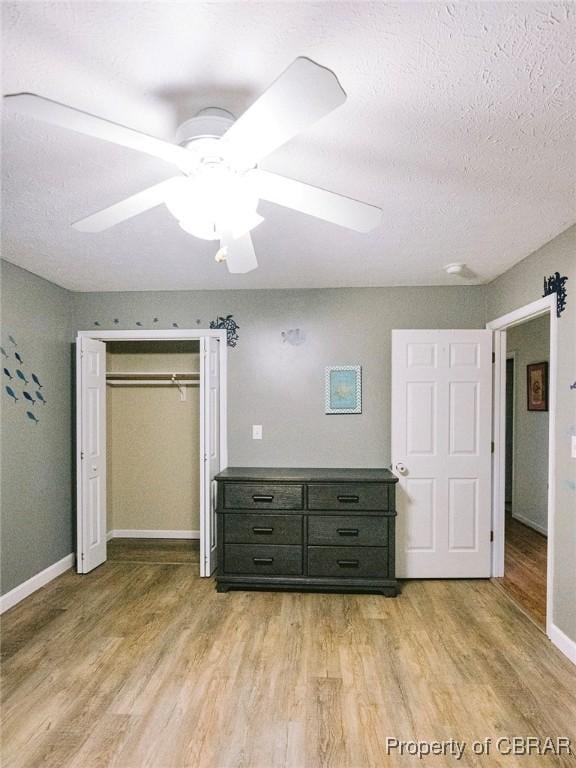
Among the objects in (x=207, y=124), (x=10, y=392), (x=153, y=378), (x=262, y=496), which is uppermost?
(x=207, y=124)

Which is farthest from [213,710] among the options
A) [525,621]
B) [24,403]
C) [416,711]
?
[24,403]

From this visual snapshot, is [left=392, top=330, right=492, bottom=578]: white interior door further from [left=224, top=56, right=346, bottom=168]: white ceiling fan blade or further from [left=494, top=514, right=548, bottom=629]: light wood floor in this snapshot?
[left=224, top=56, right=346, bottom=168]: white ceiling fan blade

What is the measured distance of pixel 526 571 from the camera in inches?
155

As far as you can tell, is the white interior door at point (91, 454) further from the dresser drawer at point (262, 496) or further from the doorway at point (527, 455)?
the doorway at point (527, 455)

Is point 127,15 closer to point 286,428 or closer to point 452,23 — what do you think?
point 452,23

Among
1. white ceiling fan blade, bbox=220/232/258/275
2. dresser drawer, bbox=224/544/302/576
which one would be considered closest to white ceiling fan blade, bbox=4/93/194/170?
white ceiling fan blade, bbox=220/232/258/275

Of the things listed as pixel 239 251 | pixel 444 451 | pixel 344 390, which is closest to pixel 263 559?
pixel 344 390

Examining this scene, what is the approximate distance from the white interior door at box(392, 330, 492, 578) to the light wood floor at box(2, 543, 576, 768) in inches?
11.8

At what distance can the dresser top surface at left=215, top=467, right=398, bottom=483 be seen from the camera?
351 cm

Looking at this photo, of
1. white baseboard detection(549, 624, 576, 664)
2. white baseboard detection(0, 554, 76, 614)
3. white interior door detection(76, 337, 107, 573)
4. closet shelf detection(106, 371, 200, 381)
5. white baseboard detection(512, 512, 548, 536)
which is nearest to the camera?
white baseboard detection(549, 624, 576, 664)

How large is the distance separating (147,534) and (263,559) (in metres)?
1.94

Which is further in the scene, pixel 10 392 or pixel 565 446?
pixel 10 392

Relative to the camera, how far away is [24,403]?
136 inches

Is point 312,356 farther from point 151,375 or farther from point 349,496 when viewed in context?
point 151,375
